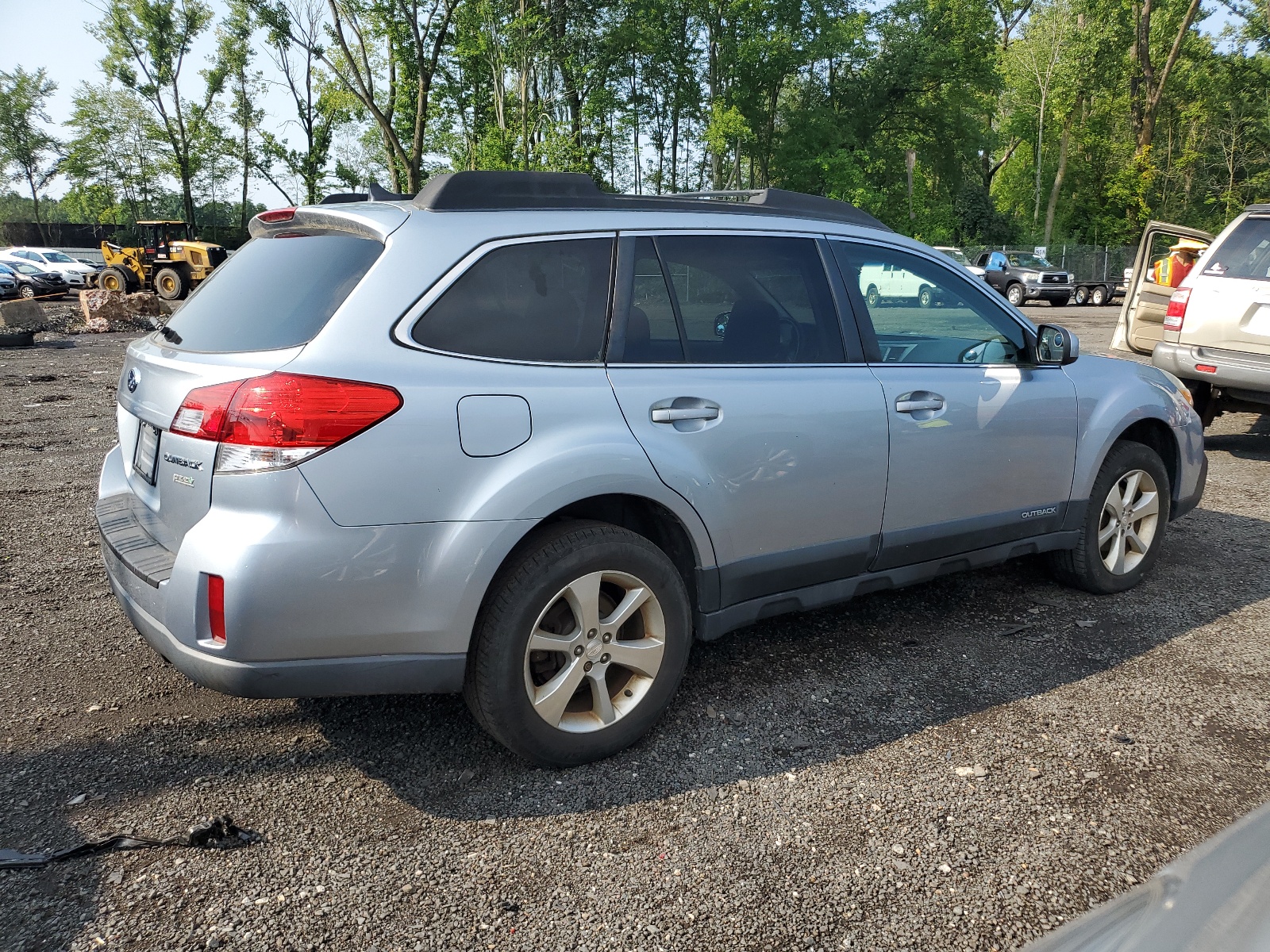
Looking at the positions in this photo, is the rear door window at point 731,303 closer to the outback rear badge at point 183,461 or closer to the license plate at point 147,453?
the outback rear badge at point 183,461

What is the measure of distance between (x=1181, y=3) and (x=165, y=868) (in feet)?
200

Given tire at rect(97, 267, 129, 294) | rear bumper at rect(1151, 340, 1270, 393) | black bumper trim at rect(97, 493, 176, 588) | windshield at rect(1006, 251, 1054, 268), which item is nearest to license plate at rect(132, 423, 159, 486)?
black bumper trim at rect(97, 493, 176, 588)

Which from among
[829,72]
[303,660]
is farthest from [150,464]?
[829,72]

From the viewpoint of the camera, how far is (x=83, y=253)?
51.0 metres

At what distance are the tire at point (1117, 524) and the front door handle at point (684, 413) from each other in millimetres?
2299

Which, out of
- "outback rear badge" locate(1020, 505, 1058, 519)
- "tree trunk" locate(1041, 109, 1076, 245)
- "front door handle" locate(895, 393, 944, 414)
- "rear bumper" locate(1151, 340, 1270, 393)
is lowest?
"outback rear badge" locate(1020, 505, 1058, 519)

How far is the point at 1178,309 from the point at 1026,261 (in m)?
29.7

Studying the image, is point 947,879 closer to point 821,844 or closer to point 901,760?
point 821,844

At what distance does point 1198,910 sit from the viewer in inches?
45.1

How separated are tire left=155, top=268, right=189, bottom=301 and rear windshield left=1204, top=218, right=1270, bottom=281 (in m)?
29.6

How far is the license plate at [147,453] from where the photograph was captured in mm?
2885

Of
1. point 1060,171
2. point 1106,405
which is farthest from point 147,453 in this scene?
point 1060,171

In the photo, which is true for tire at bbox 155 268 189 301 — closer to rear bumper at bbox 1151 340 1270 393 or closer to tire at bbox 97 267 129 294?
tire at bbox 97 267 129 294

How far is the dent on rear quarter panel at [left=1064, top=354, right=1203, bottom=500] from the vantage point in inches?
173
